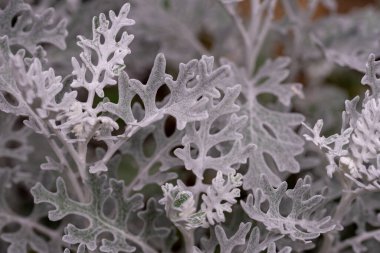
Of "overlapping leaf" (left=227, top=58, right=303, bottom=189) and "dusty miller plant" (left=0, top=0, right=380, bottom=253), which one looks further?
"overlapping leaf" (left=227, top=58, right=303, bottom=189)

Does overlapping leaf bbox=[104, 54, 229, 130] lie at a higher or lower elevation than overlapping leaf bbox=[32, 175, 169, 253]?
higher

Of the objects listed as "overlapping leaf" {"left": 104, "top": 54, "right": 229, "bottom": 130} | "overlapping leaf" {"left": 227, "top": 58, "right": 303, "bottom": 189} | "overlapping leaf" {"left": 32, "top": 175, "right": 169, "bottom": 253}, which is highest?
"overlapping leaf" {"left": 104, "top": 54, "right": 229, "bottom": 130}

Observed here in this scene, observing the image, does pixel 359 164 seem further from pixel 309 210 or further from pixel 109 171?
pixel 109 171

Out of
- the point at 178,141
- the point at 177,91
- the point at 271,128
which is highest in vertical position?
the point at 177,91

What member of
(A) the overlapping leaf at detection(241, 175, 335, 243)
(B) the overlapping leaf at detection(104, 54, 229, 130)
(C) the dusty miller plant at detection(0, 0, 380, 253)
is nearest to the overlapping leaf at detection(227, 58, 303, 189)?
(C) the dusty miller plant at detection(0, 0, 380, 253)

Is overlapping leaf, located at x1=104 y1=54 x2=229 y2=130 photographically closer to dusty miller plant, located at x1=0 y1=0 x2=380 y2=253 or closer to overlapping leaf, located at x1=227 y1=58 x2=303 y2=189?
dusty miller plant, located at x1=0 y1=0 x2=380 y2=253

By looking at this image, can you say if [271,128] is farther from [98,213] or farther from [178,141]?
[98,213]

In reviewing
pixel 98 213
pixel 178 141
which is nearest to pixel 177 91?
pixel 178 141

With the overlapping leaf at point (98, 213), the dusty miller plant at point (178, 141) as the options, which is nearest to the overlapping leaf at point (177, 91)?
the dusty miller plant at point (178, 141)
